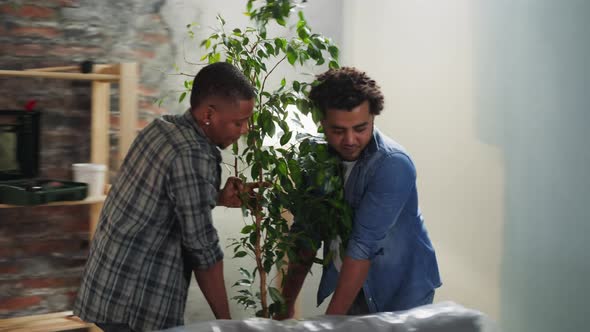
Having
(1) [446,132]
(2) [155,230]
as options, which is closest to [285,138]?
(2) [155,230]

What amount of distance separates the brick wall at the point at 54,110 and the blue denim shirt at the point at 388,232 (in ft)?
4.81

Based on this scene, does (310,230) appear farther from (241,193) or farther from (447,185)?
(447,185)

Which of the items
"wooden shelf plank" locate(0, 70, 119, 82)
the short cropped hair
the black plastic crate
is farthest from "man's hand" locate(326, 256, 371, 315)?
"wooden shelf plank" locate(0, 70, 119, 82)

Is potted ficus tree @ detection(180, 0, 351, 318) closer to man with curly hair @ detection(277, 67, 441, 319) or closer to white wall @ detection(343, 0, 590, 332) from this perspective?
man with curly hair @ detection(277, 67, 441, 319)

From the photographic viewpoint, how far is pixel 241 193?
2082mm

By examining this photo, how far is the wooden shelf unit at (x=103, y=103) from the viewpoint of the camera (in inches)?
116

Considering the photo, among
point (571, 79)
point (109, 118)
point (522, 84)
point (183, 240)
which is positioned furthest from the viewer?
point (109, 118)

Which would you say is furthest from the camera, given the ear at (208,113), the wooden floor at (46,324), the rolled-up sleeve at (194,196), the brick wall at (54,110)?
the brick wall at (54,110)

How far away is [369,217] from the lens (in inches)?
78.6

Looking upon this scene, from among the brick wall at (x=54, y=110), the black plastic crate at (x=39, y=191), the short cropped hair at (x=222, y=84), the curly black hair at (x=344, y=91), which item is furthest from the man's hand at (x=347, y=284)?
the brick wall at (x=54, y=110)

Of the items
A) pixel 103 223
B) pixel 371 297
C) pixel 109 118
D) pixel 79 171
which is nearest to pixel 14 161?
pixel 79 171

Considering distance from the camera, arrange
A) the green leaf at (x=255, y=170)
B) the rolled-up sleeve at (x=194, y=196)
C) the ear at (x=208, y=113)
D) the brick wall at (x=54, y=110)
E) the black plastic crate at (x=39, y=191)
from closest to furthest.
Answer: the rolled-up sleeve at (x=194, y=196) → the ear at (x=208, y=113) → the green leaf at (x=255, y=170) → the black plastic crate at (x=39, y=191) → the brick wall at (x=54, y=110)

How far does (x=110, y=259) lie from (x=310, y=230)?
58 centimetres

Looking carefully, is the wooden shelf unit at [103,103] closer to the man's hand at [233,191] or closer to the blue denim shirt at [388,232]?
the man's hand at [233,191]
